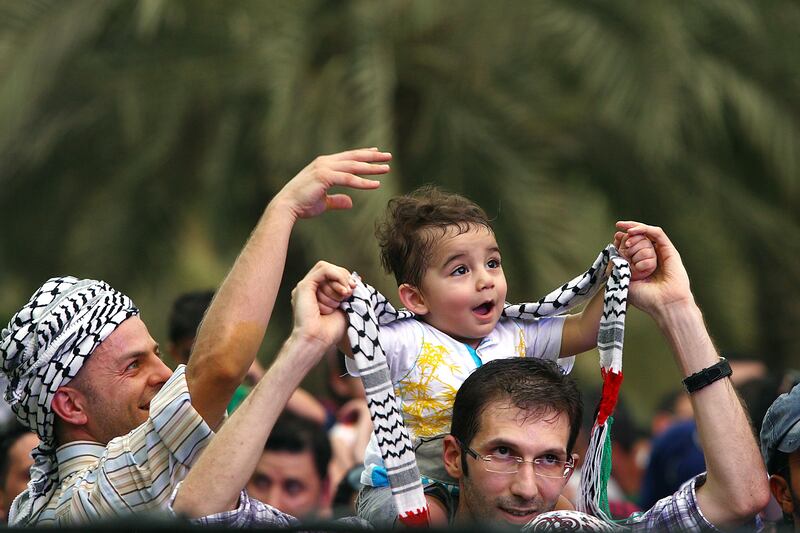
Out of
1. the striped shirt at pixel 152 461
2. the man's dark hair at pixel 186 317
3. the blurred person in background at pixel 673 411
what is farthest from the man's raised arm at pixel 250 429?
the blurred person in background at pixel 673 411

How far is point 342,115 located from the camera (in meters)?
10.6

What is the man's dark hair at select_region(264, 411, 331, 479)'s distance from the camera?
612cm

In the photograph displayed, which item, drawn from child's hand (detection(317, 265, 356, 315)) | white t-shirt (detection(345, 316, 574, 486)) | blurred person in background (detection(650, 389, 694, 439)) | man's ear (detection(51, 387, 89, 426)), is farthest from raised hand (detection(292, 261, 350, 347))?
blurred person in background (detection(650, 389, 694, 439))

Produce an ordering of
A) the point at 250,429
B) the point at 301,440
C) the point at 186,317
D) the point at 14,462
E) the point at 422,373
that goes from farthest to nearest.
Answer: the point at 301,440, the point at 186,317, the point at 14,462, the point at 422,373, the point at 250,429

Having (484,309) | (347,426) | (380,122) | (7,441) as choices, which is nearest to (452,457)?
(484,309)

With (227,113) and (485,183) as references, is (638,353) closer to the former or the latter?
(485,183)

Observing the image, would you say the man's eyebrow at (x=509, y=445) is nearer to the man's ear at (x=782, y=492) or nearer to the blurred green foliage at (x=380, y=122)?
the man's ear at (x=782, y=492)

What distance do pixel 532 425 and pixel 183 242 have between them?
801 centimetres

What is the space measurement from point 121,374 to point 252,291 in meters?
0.50

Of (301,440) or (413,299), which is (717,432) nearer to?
(413,299)

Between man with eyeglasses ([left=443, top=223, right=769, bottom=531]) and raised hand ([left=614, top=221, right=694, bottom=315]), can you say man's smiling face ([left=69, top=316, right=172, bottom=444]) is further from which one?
raised hand ([left=614, top=221, right=694, bottom=315])

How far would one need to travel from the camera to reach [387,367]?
3625mm

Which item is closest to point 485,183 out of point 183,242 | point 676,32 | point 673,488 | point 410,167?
point 410,167

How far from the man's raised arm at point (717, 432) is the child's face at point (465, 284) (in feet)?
1.66
